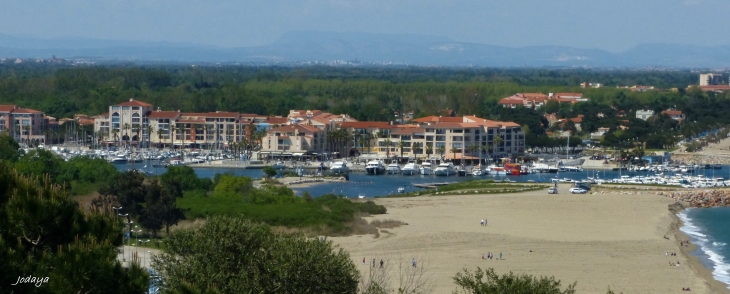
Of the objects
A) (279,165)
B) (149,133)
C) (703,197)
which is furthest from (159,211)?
(149,133)

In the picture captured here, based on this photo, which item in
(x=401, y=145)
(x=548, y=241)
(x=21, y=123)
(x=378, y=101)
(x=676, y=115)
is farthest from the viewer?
(x=378, y=101)

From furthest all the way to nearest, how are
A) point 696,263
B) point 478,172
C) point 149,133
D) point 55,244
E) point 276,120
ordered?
point 276,120, point 149,133, point 478,172, point 696,263, point 55,244

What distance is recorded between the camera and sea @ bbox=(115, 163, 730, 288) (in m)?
26.4

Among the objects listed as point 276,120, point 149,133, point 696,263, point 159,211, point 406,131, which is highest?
point 276,120

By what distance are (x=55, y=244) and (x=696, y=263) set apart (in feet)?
59.7

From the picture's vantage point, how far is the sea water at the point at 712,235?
24641 millimetres

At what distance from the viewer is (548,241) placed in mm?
27500

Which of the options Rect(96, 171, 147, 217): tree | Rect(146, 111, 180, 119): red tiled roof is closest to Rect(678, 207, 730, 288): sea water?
Rect(96, 171, 147, 217): tree

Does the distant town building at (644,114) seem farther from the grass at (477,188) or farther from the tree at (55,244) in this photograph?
the tree at (55,244)

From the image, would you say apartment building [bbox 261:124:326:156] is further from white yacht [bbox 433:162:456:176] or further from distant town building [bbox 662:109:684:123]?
distant town building [bbox 662:109:684:123]

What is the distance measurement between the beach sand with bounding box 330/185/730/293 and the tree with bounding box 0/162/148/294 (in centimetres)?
1141

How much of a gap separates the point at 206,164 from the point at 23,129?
1487 centimetres

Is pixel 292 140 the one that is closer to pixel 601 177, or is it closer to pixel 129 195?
pixel 601 177

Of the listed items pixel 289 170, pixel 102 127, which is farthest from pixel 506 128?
pixel 102 127
